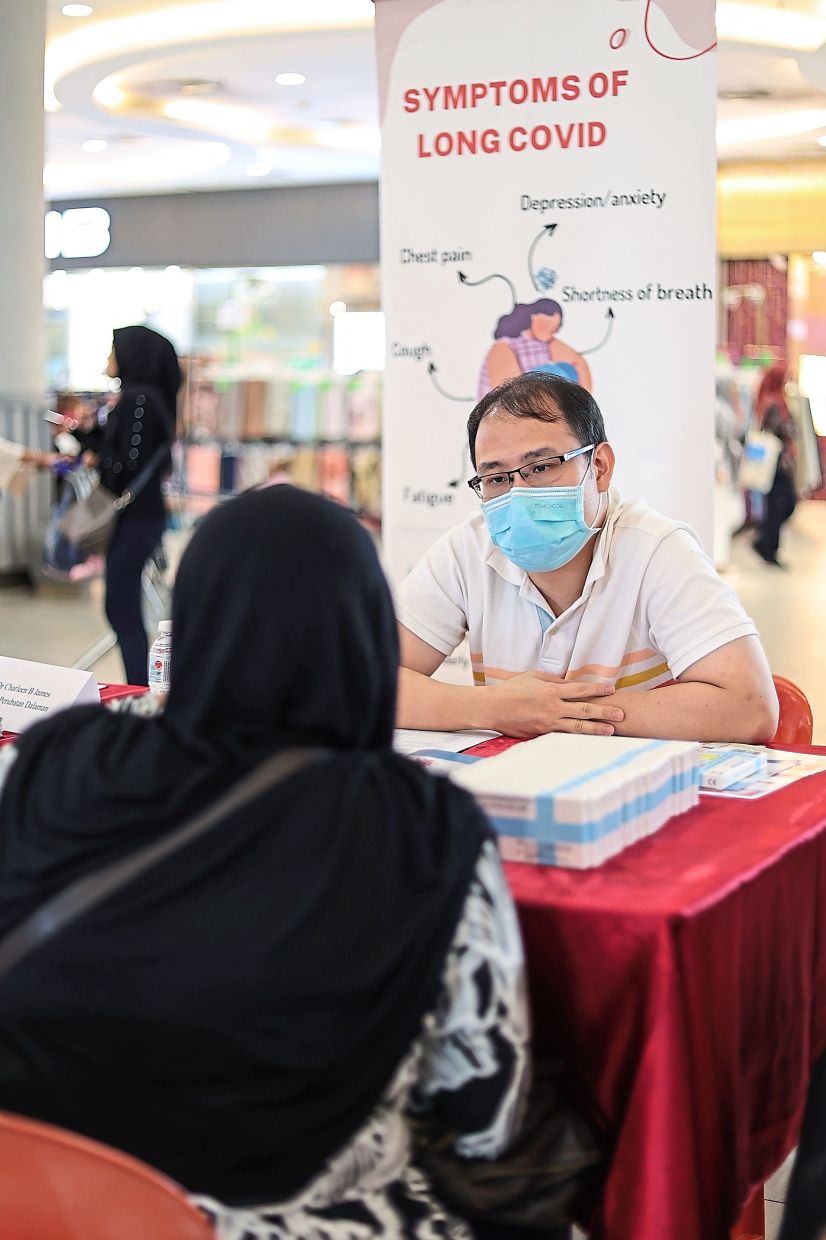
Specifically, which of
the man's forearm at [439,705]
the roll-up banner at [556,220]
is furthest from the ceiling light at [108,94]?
the man's forearm at [439,705]

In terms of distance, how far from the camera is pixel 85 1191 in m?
1.06

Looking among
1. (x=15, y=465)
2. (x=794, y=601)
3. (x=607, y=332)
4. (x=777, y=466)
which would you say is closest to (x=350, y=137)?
(x=777, y=466)

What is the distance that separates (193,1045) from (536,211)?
11.4 feet

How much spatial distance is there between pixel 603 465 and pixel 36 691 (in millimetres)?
1083

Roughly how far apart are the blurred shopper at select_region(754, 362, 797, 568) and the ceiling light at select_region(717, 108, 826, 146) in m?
2.12

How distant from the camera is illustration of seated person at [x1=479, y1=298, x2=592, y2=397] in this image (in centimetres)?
432

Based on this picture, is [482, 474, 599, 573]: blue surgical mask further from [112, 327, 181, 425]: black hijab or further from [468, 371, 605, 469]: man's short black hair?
[112, 327, 181, 425]: black hijab

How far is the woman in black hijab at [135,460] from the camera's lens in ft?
18.7

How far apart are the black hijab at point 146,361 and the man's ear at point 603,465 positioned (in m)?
3.55

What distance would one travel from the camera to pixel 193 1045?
1.27 meters

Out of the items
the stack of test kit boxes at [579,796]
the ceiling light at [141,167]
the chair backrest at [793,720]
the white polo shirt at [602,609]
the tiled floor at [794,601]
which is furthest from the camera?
the ceiling light at [141,167]

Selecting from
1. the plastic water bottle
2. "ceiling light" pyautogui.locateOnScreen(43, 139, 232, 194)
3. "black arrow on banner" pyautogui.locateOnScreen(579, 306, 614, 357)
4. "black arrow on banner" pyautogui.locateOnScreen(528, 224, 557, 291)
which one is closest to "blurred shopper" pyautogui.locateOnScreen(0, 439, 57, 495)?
"black arrow on banner" pyautogui.locateOnScreen(528, 224, 557, 291)

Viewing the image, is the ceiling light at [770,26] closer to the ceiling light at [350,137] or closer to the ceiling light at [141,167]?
the ceiling light at [350,137]

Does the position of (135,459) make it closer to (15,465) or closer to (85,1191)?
(15,465)
